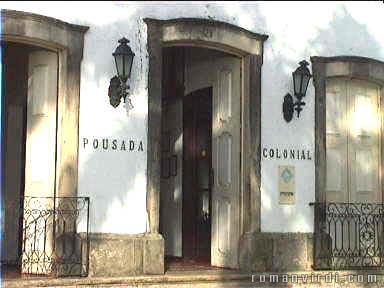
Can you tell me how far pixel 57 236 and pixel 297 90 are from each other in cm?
402

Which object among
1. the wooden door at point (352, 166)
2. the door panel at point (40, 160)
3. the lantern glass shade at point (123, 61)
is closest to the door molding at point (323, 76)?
the wooden door at point (352, 166)

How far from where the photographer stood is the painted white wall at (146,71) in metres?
8.52

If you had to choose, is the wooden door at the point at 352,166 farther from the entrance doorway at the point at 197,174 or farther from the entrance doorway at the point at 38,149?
the entrance doorway at the point at 38,149

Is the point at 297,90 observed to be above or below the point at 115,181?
above

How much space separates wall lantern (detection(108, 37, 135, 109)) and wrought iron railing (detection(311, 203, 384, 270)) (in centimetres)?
339

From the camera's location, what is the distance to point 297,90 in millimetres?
9844

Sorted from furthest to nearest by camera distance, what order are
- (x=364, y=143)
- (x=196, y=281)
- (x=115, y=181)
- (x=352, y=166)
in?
1. (x=364, y=143)
2. (x=352, y=166)
3. (x=196, y=281)
4. (x=115, y=181)

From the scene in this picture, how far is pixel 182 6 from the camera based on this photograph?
9250 millimetres

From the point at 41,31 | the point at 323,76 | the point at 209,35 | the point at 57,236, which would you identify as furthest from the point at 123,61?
the point at 323,76

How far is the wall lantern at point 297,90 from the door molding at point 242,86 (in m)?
0.46

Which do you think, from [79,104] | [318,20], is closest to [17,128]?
[79,104]

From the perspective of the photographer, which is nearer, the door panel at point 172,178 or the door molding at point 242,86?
the door molding at point 242,86

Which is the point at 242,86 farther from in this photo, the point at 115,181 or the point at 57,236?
the point at 57,236

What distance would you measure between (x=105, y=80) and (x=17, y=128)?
9.46 ft
